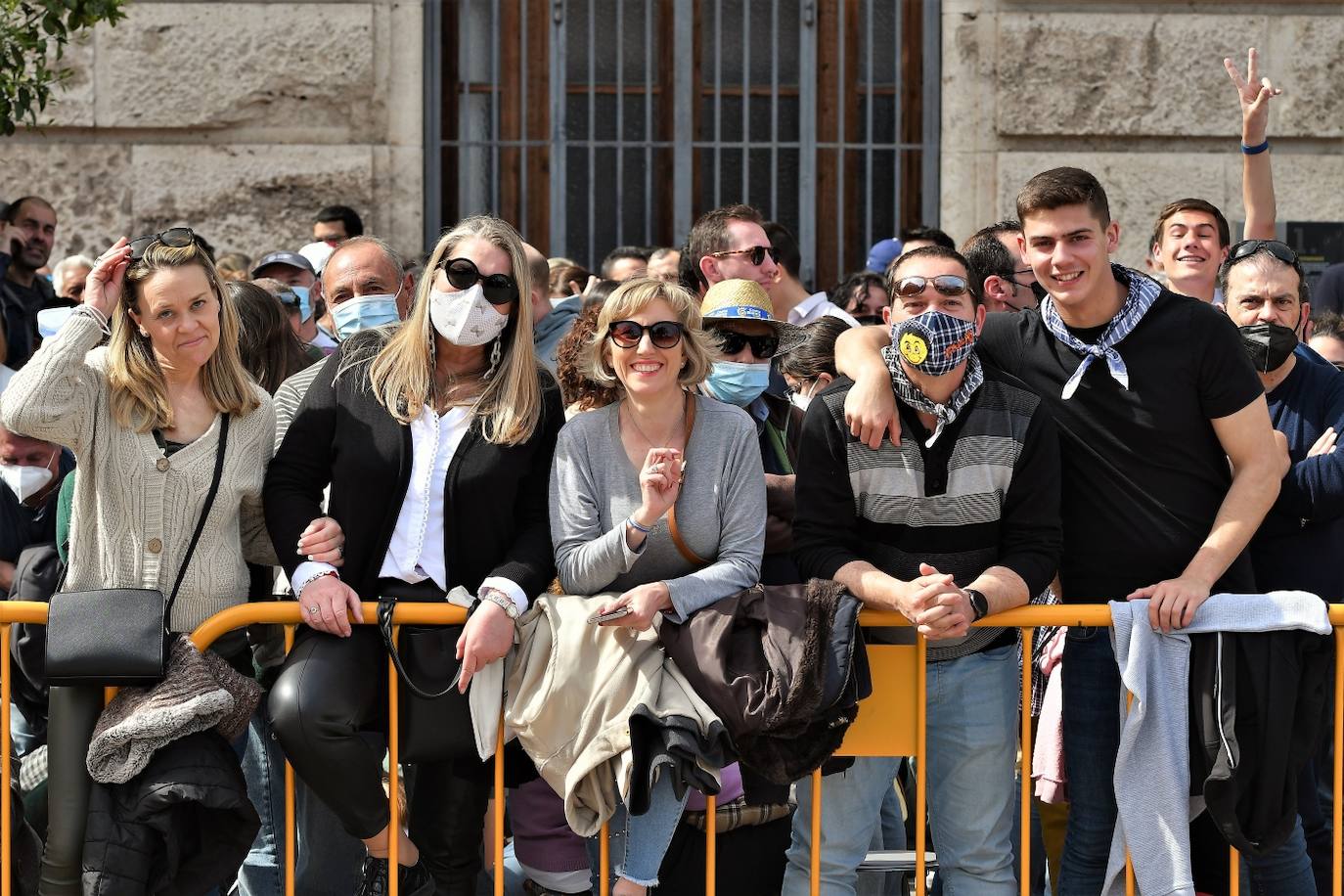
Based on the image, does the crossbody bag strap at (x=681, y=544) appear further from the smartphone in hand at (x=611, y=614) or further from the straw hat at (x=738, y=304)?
the straw hat at (x=738, y=304)

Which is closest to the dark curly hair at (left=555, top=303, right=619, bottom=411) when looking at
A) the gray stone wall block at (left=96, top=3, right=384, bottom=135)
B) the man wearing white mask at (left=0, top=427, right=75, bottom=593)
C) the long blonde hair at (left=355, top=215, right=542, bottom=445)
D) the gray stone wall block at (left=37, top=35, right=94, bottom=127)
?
the long blonde hair at (left=355, top=215, right=542, bottom=445)

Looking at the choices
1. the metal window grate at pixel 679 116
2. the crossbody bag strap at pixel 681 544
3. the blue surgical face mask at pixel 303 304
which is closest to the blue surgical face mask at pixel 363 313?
the blue surgical face mask at pixel 303 304

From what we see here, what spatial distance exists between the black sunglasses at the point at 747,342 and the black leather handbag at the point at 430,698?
122 cm

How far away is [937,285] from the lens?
13.9 ft

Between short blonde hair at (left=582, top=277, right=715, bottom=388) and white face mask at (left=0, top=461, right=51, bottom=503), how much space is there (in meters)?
1.71

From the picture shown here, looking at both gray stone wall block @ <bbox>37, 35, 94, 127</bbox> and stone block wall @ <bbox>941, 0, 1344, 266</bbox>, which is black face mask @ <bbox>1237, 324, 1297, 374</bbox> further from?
gray stone wall block @ <bbox>37, 35, 94, 127</bbox>

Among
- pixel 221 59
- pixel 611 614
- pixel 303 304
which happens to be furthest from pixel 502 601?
pixel 221 59

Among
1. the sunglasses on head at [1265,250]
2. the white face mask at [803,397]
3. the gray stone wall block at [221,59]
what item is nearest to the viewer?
the sunglasses on head at [1265,250]

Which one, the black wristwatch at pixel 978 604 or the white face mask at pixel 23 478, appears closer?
the black wristwatch at pixel 978 604

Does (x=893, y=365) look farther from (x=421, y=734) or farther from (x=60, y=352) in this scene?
(x=60, y=352)

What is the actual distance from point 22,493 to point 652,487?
206cm

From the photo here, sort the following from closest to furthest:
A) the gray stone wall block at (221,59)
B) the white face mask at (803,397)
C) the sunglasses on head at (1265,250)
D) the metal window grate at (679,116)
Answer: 1. the sunglasses on head at (1265,250)
2. the white face mask at (803,397)
3. the gray stone wall block at (221,59)
4. the metal window grate at (679,116)

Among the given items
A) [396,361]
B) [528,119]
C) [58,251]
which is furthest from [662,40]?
[396,361]

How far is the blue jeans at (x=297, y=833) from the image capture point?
4633 mm
